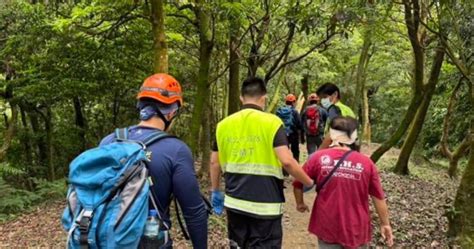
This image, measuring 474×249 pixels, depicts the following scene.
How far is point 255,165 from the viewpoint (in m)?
4.05

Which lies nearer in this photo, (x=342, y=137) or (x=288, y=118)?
(x=342, y=137)

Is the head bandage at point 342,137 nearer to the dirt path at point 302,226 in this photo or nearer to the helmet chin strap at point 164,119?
the helmet chin strap at point 164,119

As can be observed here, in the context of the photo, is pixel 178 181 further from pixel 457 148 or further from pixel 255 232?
pixel 457 148

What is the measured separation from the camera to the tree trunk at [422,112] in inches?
403

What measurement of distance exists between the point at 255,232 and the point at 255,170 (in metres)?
0.56

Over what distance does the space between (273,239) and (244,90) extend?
1.37 metres

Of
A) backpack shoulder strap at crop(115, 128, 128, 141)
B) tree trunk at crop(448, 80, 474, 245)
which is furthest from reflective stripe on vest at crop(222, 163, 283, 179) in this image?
tree trunk at crop(448, 80, 474, 245)

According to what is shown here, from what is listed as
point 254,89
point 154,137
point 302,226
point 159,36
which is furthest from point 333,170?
point 302,226

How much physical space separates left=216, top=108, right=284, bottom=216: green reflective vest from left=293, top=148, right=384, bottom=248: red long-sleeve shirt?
0.42 metres

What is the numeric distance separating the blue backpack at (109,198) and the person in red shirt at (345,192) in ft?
5.91

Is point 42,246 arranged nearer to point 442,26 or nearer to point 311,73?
point 442,26

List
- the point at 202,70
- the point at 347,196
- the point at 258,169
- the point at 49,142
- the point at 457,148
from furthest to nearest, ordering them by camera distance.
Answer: the point at 49,142 → the point at 457,148 → the point at 202,70 → the point at 258,169 → the point at 347,196

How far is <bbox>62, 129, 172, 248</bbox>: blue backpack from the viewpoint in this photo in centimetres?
243

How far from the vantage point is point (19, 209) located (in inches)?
377
